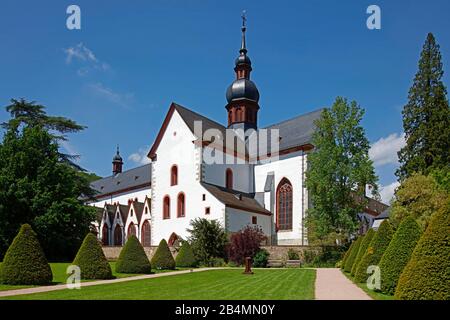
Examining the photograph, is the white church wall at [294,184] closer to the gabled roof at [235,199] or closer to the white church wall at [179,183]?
the gabled roof at [235,199]

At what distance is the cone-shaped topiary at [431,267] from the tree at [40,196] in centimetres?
3011

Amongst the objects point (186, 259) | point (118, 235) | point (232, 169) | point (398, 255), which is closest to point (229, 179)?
point (232, 169)

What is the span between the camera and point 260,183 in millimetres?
47031

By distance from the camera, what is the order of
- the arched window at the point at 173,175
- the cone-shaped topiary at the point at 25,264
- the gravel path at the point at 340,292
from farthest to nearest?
the arched window at the point at 173,175
the cone-shaped topiary at the point at 25,264
the gravel path at the point at 340,292

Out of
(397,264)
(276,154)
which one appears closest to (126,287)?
(397,264)

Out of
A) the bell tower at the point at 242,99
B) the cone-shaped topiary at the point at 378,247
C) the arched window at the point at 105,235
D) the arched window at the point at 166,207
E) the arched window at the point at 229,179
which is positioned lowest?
the arched window at the point at 105,235

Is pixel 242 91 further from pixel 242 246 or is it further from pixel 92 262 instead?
pixel 92 262

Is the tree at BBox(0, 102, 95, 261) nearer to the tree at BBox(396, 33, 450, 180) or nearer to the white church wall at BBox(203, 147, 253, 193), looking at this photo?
the white church wall at BBox(203, 147, 253, 193)

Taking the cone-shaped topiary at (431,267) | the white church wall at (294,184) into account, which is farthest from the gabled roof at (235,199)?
the cone-shaped topiary at (431,267)

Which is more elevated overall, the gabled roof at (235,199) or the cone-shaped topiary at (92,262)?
the gabled roof at (235,199)

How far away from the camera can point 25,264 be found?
17.4 m

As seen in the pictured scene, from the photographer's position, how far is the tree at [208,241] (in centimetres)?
3341

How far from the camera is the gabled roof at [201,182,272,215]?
40031mm
